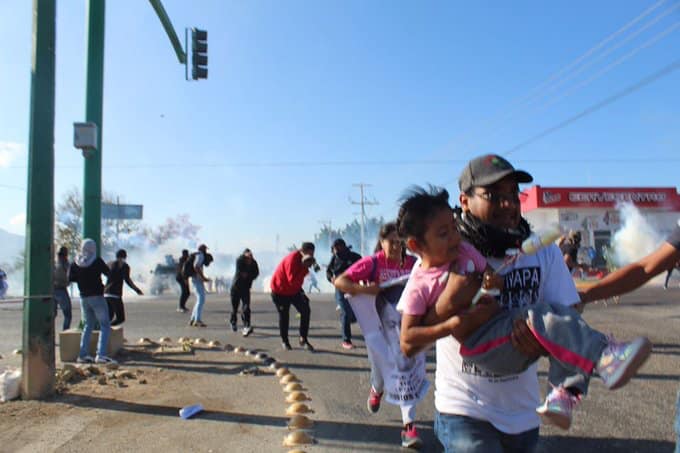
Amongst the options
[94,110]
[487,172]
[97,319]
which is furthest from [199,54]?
[487,172]

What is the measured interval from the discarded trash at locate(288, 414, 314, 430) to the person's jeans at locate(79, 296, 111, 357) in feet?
13.3

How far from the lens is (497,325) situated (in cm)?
186

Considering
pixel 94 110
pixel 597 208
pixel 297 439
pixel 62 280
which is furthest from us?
pixel 597 208

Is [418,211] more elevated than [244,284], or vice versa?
[418,211]

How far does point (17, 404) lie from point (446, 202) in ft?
17.2

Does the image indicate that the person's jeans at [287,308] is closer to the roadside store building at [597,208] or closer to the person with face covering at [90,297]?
the person with face covering at [90,297]

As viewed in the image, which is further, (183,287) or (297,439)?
(183,287)

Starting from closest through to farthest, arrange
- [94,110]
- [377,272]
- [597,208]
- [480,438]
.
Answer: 1. [480,438]
2. [377,272]
3. [94,110]
4. [597,208]

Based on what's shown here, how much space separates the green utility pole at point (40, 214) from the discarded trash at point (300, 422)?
2.78 meters

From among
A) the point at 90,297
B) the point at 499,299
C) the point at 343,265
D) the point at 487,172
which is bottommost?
the point at 90,297

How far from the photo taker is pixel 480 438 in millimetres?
2012

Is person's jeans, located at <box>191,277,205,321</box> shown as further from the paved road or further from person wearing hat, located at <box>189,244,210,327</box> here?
the paved road

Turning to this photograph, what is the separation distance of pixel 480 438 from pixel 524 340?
474mm

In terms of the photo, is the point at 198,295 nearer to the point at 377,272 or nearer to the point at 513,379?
the point at 377,272
